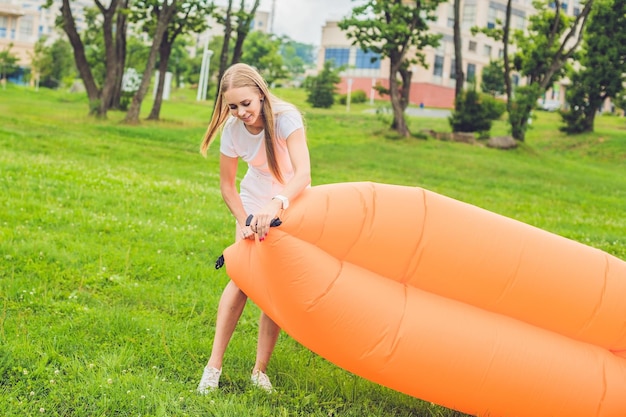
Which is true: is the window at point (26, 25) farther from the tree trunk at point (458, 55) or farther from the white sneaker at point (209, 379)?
the white sneaker at point (209, 379)

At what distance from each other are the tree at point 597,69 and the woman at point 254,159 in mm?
37743

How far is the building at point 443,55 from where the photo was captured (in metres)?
76.8

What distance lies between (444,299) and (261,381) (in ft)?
4.29

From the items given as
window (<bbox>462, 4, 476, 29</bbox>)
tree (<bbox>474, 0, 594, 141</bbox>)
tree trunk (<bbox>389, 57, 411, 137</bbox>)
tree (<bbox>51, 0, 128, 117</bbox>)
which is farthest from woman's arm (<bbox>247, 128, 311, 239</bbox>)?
window (<bbox>462, 4, 476, 29</bbox>)

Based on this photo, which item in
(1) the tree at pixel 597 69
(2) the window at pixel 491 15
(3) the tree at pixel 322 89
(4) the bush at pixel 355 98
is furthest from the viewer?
(2) the window at pixel 491 15

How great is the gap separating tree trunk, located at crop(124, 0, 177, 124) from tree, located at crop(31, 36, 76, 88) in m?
44.1

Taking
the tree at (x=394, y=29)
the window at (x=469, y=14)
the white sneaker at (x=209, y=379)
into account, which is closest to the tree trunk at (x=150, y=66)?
the tree at (x=394, y=29)

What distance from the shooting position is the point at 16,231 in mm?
8773

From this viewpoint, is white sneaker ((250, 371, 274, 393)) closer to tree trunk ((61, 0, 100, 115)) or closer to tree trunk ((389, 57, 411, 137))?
tree trunk ((61, 0, 100, 115))

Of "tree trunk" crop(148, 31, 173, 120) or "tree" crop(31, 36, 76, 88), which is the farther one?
"tree" crop(31, 36, 76, 88)

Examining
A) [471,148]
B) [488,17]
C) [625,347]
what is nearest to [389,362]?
[625,347]

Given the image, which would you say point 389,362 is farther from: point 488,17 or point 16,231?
point 488,17

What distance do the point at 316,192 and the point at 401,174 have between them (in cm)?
1738

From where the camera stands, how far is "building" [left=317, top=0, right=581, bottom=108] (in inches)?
3022
